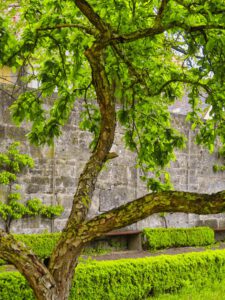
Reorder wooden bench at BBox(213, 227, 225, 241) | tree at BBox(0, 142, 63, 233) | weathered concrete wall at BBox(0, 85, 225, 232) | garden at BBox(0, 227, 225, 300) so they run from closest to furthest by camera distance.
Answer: garden at BBox(0, 227, 225, 300), tree at BBox(0, 142, 63, 233), weathered concrete wall at BBox(0, 85, 225, 232), wooden bench at BBox(213, 227, 225, 241)

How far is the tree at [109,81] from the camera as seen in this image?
3.72m

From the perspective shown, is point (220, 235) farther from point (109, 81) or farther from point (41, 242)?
point (109, 81)

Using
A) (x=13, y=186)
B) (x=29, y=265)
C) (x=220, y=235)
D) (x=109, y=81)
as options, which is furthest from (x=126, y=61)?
(x=220, y=235)

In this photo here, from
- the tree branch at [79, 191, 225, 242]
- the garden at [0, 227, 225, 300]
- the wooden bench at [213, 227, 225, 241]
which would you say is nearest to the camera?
the tree branch at [79, 191, 225, 242]

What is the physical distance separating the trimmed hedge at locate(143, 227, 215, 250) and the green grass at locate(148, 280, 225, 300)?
303 cm

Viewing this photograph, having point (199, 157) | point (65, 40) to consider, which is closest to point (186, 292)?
point (65, 40)

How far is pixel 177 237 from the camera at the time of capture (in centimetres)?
1164

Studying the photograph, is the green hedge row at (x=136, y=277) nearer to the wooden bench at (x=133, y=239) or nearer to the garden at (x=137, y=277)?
the garden at (x=137, y=277)

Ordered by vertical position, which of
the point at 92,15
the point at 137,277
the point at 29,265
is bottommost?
the point at 137,277

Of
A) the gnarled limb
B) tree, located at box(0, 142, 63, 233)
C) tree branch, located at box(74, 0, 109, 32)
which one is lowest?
the gnarled limb

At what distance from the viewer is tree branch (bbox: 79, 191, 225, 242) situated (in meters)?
3.59

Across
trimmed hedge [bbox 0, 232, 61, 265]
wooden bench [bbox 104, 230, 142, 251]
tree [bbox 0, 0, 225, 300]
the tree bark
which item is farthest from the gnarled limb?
wooden bench [bbox 104, 230, 142, 251]

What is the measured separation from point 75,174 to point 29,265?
21.7ft

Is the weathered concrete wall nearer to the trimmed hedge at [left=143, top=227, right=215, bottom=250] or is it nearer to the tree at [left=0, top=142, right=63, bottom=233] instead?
the tree at [left=0, top=142, right=63, bottom=233]
